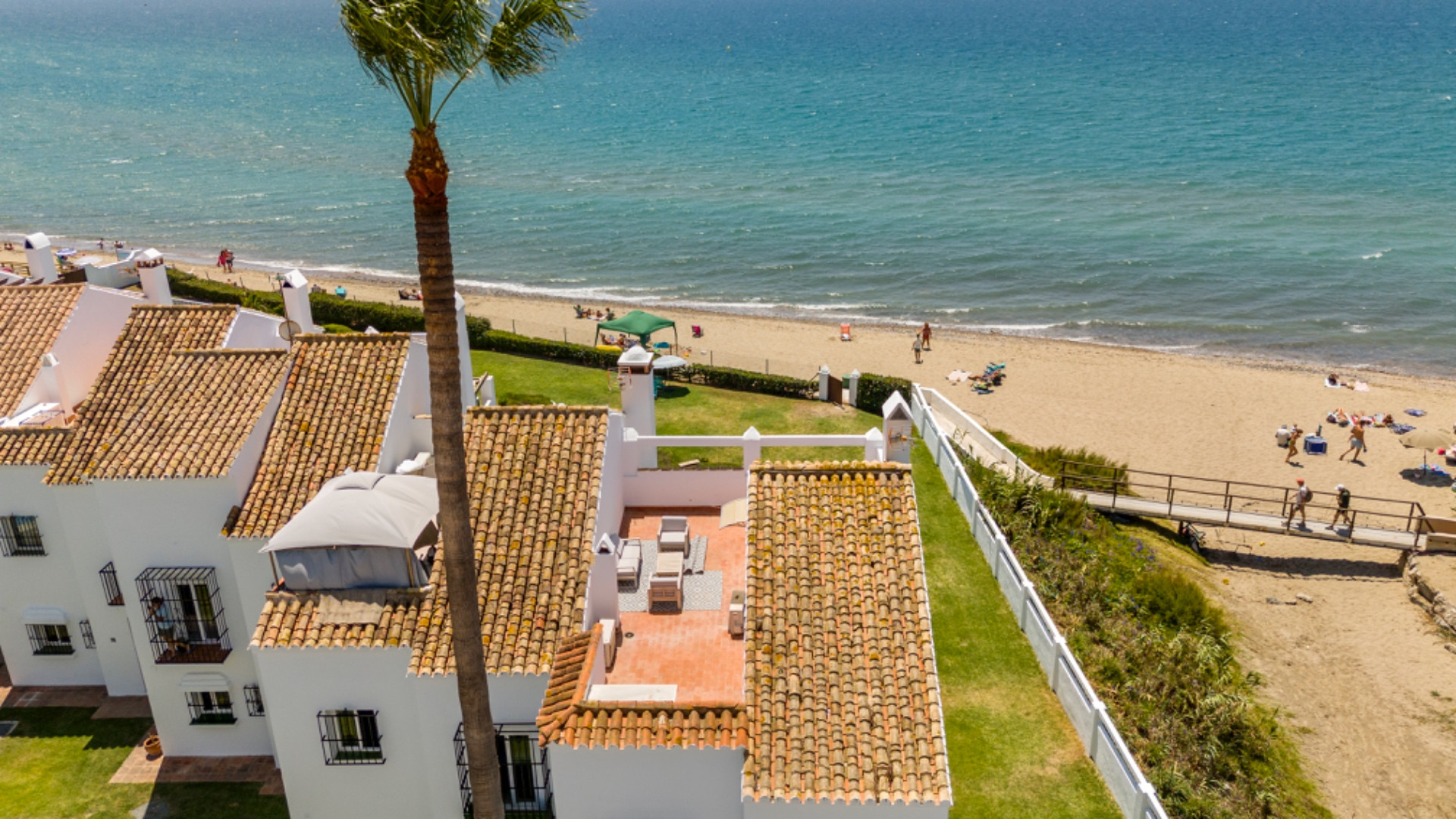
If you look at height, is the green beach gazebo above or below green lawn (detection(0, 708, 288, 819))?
above

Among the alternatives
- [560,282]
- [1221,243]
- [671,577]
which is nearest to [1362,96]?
[1221,243]

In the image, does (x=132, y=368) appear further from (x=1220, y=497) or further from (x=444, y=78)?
(x=1220, y=497)

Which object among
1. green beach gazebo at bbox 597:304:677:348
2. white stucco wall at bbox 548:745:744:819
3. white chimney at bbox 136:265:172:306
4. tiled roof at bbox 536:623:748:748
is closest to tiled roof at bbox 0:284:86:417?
white chimney at bbox 136:265:172:306

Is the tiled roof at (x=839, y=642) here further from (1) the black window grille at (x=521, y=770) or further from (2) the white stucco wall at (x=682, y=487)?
(2) the white stucco wall at (x=682, y=487)

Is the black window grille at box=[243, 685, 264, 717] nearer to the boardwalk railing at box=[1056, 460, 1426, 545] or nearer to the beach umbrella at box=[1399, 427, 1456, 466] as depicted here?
the boardwalk railing at box=[1056, 460, 1426, 545]

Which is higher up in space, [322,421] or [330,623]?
[322,421]

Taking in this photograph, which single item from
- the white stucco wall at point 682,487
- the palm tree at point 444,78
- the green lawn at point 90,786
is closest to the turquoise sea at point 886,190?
the white stucco wall at point 682,487

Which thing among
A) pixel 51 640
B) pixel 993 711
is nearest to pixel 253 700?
pixel 51 640
